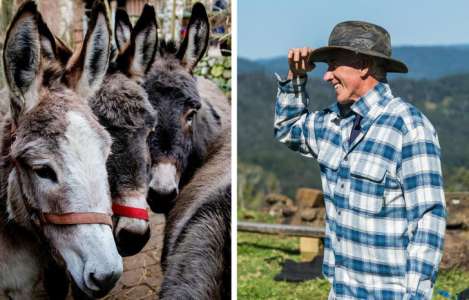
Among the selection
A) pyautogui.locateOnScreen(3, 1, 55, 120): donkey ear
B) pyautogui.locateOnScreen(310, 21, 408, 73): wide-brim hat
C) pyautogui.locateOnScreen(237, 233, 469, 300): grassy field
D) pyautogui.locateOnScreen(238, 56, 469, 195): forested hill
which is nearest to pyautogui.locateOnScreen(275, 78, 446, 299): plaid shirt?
pyautogui.locateOnScreen(310, 21, 408, 73): wide-brim hat

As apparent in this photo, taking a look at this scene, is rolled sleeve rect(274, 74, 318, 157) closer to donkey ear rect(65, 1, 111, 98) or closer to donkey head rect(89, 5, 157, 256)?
donkey head rect(89, 5, 157, 256)

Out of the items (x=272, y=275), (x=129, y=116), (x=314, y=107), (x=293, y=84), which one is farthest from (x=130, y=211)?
(x=314, y=107)

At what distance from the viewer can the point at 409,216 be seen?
3.34 meters

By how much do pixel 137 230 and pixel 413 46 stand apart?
1232 centimetres

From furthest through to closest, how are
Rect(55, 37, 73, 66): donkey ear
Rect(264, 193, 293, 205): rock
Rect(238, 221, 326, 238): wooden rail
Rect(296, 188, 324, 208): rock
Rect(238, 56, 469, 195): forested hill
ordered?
Rect(238, 56, 469, 195): forested hill, Rect(264, 193, 293, 205): rock, Rect(296, 188, 324, 208): rock, Rect(238, 221, 326, 238): wooden rail, Rect(55, 37, 73, 66): donkey ear

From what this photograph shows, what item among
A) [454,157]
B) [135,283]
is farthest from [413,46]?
[135,283]

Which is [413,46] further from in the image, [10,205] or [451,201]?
[10,205]

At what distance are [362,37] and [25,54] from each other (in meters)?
1.49

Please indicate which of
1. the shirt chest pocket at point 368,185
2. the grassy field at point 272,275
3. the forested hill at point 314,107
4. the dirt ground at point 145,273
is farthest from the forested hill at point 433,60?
the shirt chest pocket at point 368,185

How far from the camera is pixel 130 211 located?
3.98 metres

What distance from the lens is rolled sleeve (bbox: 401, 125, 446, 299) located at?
3.24 m

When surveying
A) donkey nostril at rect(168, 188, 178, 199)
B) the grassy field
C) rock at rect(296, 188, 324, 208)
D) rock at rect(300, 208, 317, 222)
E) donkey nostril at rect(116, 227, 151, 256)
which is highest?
donkey nostril at rect(168, 188, 178, 199)

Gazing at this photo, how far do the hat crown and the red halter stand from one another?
116cm

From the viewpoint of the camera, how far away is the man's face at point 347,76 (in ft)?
11.7
